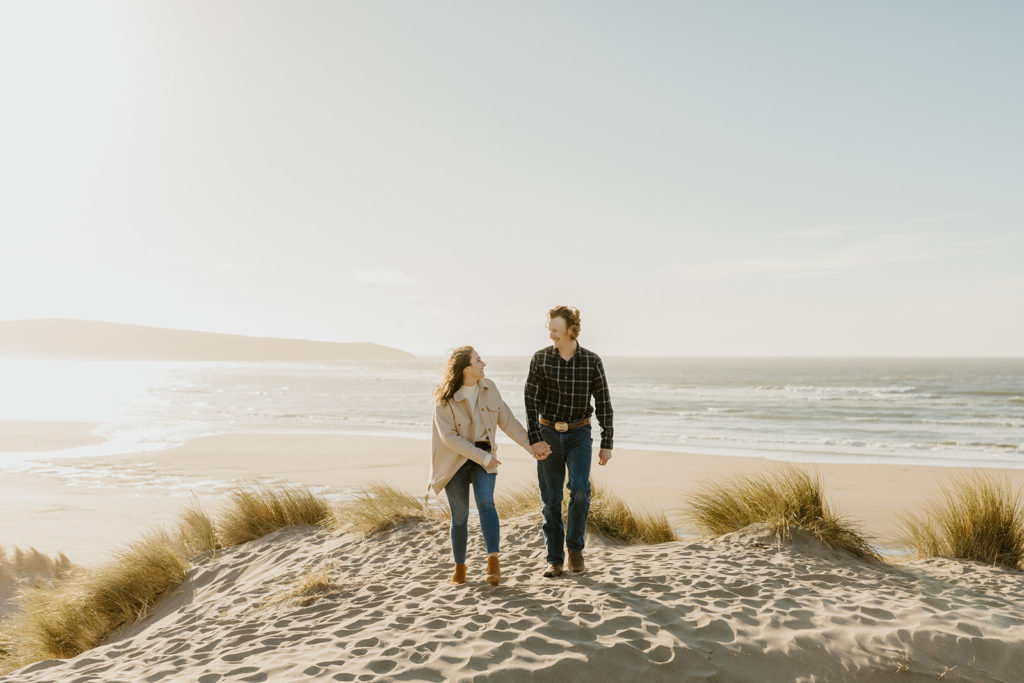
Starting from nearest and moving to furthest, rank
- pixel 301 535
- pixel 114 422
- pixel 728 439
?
1. pixel 301 535
2. pixel 728 439
3. pixel 114 422

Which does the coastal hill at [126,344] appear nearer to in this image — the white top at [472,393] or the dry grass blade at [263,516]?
the dry grass blade at [263,516]

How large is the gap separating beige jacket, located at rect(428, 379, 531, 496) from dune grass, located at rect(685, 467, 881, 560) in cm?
286

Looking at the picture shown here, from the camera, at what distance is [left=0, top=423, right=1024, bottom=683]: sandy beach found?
3799mm

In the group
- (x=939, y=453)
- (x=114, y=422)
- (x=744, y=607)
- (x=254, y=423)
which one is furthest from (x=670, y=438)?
(x=114, y=422)

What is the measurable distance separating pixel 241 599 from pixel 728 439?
18.2 metres

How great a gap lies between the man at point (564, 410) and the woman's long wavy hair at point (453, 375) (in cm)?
51

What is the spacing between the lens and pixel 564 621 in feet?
14.0

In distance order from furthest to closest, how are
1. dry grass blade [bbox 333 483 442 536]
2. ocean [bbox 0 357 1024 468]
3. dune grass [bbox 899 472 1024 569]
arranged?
1. ocean [bbox 0 357 1024 468]
2. dry grass blade [bbox 333 483 442 536]
3. dune grass [bbox 899 472 1024 569]

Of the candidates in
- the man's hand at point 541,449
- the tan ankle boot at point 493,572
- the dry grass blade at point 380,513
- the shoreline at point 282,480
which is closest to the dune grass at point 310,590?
the tan ankle boot at point 493,572

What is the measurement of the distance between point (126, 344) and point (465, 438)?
19825 centimetres

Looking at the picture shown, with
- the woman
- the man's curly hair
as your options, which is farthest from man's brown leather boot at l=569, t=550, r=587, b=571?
the man's curly hair

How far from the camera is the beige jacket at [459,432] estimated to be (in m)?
4.84

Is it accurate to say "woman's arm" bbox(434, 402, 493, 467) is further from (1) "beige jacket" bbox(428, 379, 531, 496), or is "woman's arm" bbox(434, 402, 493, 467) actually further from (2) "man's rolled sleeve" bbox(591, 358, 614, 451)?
(2) "man's rolled sleeve" bbox(591, 358, 614, 451)

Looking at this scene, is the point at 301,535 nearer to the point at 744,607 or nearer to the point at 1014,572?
the point at 744,607
